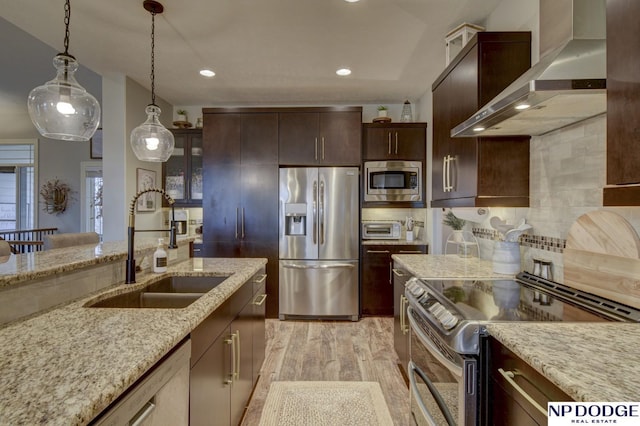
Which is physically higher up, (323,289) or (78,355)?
(78,355)

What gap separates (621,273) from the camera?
51.8 inches

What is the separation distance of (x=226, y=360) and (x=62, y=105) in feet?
5.49

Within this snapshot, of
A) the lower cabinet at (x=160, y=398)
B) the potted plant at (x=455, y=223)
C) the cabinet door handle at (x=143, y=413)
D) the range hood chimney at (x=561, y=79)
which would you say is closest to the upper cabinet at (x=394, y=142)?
the potted plant at (x=455, y=223)

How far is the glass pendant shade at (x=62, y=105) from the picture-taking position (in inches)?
70.1

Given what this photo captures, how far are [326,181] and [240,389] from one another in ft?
7.98

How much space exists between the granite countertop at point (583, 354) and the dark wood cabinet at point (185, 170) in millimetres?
4024

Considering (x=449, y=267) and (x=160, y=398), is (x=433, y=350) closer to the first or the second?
(x=449, y=267)

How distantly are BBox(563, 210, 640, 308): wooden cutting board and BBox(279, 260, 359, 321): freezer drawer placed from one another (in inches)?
94.7

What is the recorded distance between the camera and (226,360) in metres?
1.60

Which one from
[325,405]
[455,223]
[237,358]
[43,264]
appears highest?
[455,223]

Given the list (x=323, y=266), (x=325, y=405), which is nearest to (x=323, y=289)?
(x=323, y=266)

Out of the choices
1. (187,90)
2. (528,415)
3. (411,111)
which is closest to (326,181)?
(411,111)

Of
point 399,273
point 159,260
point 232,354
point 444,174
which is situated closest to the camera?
point 232,354

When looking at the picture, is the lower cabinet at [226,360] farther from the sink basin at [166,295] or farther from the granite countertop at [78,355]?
the sink basin at [166,295]
